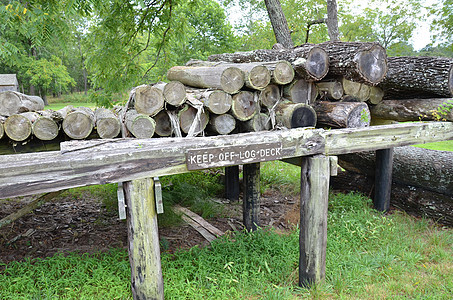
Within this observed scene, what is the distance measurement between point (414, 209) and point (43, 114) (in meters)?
5.94

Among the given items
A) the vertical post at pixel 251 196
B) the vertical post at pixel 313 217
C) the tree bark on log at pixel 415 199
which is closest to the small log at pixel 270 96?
the vertical post at pixel 313 217

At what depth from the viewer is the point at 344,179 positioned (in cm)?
713

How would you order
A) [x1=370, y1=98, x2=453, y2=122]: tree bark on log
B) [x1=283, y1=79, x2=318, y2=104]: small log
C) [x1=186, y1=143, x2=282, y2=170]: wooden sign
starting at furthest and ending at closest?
[x1=370, y1=98, x2=453, y2=122]: tree bark on log
[x1=283, y1=79, x2=318, y2=104]: small log
[x1=186, y1=143, x2=282, y2=170]: wooden sign

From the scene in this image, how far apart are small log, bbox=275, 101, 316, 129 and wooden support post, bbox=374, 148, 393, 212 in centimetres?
259

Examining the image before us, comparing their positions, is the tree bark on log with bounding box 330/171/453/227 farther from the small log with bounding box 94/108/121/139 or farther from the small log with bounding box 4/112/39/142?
the small log with bounding box 4/112/39/142

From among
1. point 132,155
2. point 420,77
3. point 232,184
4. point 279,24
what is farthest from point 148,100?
point 279,24

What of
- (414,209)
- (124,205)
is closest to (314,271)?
(124,205)

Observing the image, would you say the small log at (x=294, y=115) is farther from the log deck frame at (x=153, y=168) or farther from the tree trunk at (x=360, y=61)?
the tree trunk at (x=360, y=61)

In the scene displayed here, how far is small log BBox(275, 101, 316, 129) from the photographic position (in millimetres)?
3908

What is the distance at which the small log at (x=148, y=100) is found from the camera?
348 cm

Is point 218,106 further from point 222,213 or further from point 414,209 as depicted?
point 414,209

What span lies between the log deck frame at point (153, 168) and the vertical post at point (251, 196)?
1630mm

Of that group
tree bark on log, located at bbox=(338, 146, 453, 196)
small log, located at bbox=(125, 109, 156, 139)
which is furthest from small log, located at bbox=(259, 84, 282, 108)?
tree bark on log, located at bbox=(338, 146, 453, 196)

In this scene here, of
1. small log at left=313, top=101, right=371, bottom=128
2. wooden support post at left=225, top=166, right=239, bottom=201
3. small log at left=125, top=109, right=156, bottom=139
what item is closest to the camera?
small log at left=125, top=109, right=156, bottom=139
